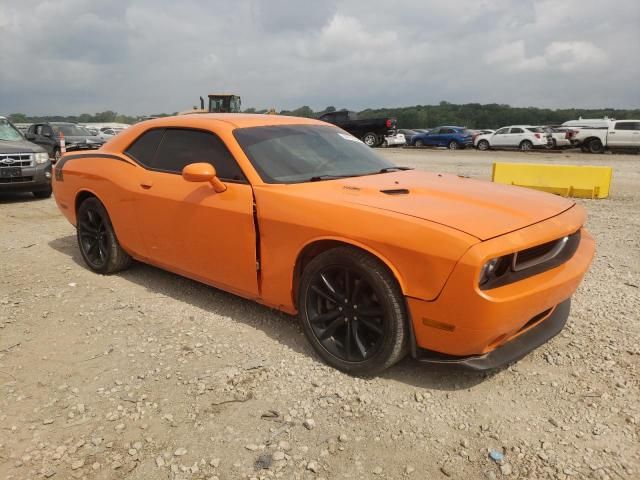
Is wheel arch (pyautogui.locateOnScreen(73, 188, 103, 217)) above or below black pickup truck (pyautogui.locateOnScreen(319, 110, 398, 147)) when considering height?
below

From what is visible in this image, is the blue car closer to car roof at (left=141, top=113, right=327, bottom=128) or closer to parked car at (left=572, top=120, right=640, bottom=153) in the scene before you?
parked car at (left=572, top=120, right=640, bottom=153)

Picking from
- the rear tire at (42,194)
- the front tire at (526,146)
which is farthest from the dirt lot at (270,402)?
the front tire at (526,146)

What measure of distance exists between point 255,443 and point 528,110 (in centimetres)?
8002

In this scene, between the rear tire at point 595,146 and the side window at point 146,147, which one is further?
the rear tire at point 595,146

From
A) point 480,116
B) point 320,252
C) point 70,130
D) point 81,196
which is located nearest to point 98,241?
point 81,196

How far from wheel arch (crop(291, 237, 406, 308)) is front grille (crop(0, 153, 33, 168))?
7.83m

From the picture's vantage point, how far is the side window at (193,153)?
11.5 ft

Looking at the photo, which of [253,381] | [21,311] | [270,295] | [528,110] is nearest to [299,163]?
[270,295]

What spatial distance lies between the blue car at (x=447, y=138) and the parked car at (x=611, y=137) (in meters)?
6.38

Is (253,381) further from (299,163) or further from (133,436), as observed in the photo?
(299,163)

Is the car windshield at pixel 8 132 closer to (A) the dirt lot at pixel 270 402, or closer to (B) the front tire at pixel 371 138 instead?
(A) the dirt lot at pixel 270 402

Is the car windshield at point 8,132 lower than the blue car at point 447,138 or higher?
higher

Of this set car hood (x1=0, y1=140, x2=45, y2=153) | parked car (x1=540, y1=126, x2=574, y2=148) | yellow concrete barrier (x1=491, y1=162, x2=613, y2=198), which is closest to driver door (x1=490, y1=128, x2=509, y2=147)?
parked car (x1=540, y1=126, x2=574, y2=148)

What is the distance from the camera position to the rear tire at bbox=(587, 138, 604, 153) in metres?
23.4
